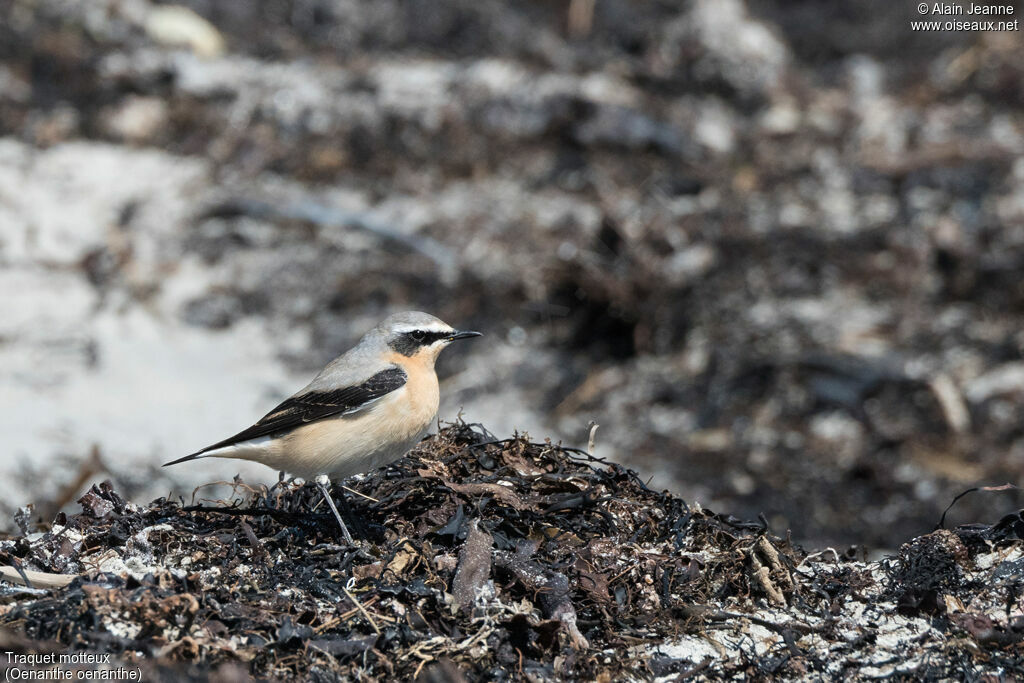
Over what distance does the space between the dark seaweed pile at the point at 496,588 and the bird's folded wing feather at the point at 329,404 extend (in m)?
0.32

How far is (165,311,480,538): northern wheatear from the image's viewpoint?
16.9 ft

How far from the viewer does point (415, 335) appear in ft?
18.7

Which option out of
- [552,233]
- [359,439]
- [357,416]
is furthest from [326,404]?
[552,233]

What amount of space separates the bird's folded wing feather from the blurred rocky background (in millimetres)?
2934

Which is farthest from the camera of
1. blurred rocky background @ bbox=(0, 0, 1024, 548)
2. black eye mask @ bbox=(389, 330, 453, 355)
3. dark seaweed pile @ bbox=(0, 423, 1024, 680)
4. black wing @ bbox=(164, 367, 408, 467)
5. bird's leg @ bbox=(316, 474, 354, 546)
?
blurred rocky background @ bbox=(0, 0, 1024, 548)

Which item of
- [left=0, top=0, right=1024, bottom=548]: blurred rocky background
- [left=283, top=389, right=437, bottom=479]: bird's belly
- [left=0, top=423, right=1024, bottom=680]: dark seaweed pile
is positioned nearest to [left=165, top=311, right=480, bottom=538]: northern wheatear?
[left=283, top=389, right=437, bottom=479]: bird's belly

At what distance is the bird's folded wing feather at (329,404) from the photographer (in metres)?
5.34

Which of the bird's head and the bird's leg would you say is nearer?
the bird's leg

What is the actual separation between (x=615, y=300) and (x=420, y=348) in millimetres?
4969

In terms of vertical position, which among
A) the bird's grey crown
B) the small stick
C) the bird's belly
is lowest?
the small stick

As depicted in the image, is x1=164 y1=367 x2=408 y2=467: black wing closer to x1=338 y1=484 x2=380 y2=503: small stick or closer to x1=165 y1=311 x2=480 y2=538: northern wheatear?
x1=165 y1=311 x2=480 y2=538: northern wheatear

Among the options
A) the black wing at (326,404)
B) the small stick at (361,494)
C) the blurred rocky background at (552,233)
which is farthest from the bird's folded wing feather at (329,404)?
the blurred rocky background at (552,233)

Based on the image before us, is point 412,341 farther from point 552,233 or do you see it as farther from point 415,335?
point 552,233

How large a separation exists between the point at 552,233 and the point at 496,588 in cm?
712
